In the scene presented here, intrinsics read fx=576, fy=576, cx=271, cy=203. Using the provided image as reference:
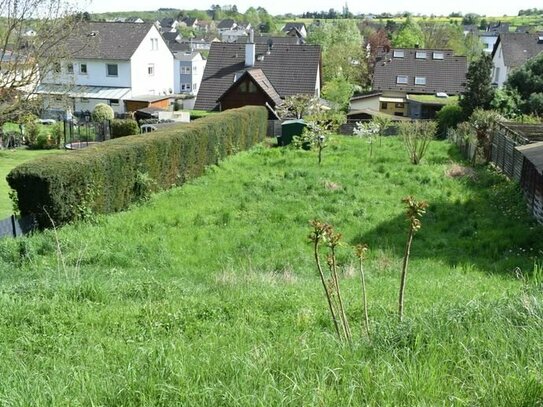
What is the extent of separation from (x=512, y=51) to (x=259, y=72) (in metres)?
24.9

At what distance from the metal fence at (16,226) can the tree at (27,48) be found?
7367mm

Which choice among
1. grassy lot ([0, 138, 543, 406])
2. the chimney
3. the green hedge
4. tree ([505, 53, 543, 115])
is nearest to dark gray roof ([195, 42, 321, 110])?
the chimney

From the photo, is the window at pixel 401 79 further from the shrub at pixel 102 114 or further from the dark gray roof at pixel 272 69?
the shrub at pixel 102 114

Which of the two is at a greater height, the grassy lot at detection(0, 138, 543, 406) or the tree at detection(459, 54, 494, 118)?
the tree at detection(459, 54, 494, 118)

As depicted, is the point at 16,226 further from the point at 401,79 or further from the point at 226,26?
the point at 226,26

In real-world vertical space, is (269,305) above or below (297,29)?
below

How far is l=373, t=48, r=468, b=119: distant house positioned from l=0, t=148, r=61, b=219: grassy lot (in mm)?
28126

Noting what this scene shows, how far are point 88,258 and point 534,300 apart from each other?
8.03 m

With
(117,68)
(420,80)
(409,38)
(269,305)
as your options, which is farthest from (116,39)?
(269,305)

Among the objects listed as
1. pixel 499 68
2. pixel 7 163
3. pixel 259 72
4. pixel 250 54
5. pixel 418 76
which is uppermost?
pixel 250 54

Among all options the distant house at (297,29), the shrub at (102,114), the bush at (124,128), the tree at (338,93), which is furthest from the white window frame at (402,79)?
the distant house at (297,29)

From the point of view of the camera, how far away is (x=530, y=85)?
1281 inches

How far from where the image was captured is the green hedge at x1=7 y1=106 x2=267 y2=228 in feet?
39.6

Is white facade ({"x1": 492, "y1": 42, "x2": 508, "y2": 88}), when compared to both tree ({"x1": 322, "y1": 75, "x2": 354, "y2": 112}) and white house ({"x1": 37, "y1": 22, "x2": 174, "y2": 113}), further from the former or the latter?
white house ({"x1": 37, "y1": 22, "x2": 174, "y2": 113})
